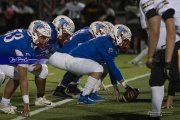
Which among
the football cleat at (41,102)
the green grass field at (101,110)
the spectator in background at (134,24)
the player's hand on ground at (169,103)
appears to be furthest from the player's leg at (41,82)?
the spectator in background at (134,24)

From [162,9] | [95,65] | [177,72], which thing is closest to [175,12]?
[162,9]

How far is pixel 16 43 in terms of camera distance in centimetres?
823

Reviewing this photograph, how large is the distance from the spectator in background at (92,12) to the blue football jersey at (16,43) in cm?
1130

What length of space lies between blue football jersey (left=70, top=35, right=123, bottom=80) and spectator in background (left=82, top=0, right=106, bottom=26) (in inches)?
396

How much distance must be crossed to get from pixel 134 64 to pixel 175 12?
8.53 m

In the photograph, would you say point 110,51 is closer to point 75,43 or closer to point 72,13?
point 75,43

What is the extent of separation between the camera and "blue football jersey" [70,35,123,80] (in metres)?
9.09

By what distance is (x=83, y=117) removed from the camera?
26.7 ft

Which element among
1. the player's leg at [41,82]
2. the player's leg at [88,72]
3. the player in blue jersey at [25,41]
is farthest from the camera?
the player's leg at [88,72]

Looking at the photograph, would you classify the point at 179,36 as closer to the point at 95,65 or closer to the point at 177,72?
the point at 177,72

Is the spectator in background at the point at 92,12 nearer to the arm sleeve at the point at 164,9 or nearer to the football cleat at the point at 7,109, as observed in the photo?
the football cleat at the point at 7,109

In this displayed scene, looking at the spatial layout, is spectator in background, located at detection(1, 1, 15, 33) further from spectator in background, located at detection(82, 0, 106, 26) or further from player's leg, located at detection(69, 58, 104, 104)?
player's leg, located at detection(69, 58, 104, 104)

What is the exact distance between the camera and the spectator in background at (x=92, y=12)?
1983 cm

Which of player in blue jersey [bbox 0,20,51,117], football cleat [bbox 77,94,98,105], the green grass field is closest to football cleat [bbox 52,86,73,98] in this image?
the green grass field
